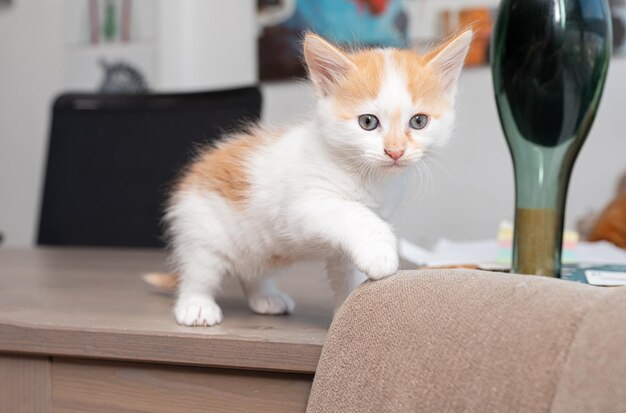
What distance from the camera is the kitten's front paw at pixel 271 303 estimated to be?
3.17 ft

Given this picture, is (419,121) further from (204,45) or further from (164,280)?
(204,45)

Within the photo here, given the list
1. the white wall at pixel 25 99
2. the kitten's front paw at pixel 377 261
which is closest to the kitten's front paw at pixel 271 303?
the kitten's front paw at pixel 377 261

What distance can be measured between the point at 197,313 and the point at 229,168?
0.19 meters

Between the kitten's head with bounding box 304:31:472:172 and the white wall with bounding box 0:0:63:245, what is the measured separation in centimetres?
258

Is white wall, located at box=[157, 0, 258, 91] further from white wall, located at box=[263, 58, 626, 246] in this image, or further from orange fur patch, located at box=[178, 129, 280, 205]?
orange fur patch, located at box=[178, 129, 280, 205]

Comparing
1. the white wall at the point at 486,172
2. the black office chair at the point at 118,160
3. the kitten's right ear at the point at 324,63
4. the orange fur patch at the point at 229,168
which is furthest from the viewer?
the white wall at the point at 486,172

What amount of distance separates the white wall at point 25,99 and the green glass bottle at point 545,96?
2598 millimetres

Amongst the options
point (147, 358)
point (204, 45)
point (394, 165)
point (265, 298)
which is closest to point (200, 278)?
point (265, 298)

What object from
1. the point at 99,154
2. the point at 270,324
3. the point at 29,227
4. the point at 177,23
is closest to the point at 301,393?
the point at 270,324

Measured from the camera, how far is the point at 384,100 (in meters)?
0.80

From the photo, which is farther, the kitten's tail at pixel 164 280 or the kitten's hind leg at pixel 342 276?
the kitten's tail at pixel 164 280

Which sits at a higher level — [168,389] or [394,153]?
[394,153]

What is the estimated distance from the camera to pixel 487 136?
2.41 metres

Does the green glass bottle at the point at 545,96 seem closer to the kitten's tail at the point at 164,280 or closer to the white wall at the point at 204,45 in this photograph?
the kitten's tail at the point at 164,280
